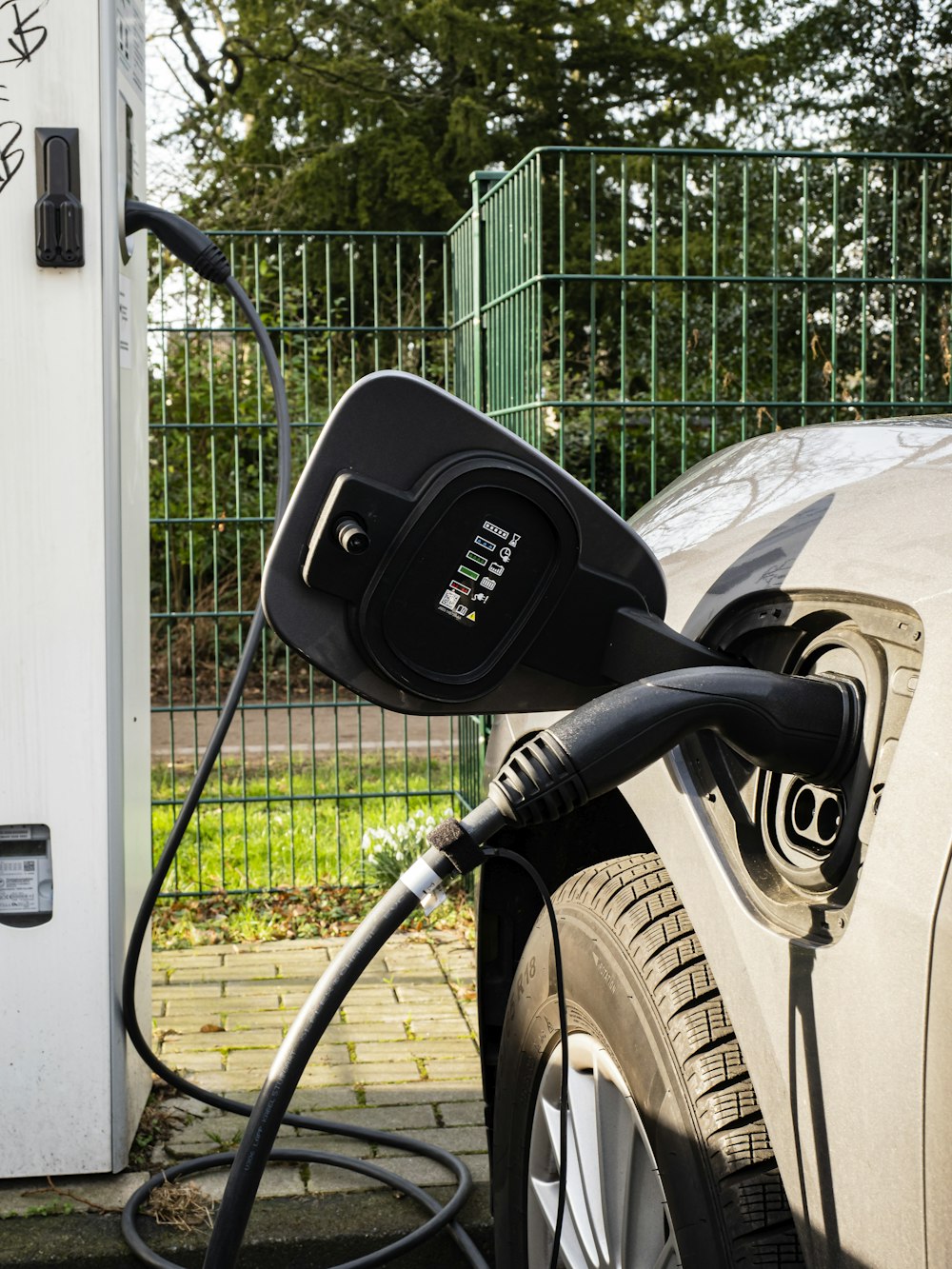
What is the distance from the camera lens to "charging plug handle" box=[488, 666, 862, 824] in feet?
4.05

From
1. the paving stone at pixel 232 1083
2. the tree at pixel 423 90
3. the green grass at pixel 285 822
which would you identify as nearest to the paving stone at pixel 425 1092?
the paving stone at pixel 232 1083

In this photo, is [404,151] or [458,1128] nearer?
[458,1128]

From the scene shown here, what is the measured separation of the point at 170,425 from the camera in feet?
16.2

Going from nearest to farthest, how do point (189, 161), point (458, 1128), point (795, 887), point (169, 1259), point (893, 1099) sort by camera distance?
point (893, 1099)
point (795, 887)
point (169, 1259)
point (458, 1128)
point (189, 161)

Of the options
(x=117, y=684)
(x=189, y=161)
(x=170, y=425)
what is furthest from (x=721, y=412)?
(x=189, y=161)

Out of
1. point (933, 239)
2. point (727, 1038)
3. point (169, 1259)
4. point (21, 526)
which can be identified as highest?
point (933, 239)

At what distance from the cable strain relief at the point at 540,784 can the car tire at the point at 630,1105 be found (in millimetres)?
329

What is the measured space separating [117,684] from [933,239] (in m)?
11.7

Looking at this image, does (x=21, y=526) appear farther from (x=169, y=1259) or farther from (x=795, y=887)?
(x=795, y=887)

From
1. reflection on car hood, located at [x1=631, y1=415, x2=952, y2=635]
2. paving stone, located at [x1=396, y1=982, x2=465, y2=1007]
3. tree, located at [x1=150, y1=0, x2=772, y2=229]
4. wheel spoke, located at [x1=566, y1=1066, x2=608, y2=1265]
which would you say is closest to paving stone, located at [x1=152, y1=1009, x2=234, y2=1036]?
paving stone, located at [x1=396, y1=982, x2=465, y2=1007]

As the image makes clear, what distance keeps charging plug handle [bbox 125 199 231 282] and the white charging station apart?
6 cm

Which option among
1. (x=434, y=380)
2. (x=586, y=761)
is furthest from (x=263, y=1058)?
(x=434, y=380)

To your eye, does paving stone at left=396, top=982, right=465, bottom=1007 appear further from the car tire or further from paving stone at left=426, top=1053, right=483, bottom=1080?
the car tire

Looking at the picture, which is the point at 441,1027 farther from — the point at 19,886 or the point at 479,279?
the point at 479,279
